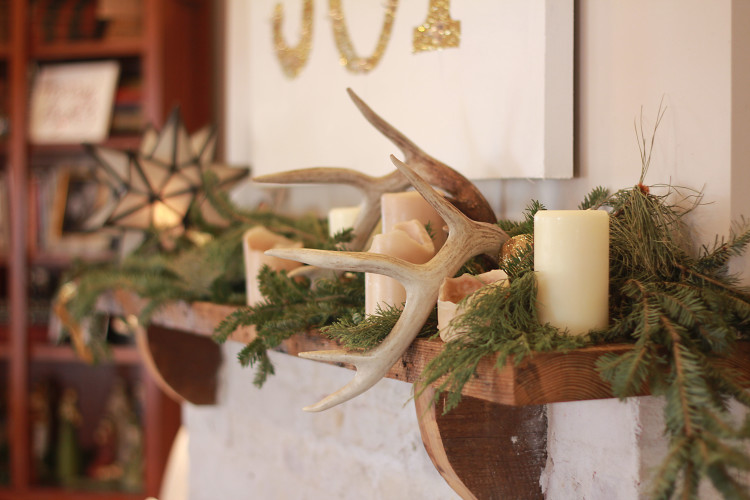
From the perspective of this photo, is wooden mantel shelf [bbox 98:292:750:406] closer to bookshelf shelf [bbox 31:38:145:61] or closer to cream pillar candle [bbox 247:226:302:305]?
cream pillar candle [bbox 247:226:302:305]

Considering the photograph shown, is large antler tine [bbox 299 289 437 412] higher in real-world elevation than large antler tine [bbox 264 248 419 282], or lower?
lower

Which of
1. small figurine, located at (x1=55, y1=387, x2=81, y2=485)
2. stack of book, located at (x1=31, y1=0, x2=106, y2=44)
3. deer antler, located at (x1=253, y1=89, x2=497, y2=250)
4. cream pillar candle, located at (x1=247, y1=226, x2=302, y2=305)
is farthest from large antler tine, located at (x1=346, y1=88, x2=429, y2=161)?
small figurine, located at (x1=55, y1=387, x2=81, y2=485)

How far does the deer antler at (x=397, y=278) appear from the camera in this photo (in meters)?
0.71

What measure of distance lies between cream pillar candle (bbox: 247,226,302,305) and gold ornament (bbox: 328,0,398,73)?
0.34 metres

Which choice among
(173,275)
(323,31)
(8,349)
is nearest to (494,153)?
(323,31)

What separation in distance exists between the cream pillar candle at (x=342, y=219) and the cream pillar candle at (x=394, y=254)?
0.77 feet

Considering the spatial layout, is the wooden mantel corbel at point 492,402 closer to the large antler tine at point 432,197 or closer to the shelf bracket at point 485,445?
the shelf bracket at point 485,445

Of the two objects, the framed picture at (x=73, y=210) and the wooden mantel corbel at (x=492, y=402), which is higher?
the framed picture at (x=73, y=210)

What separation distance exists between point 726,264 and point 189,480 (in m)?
1.26

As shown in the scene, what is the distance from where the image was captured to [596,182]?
35.7 inches

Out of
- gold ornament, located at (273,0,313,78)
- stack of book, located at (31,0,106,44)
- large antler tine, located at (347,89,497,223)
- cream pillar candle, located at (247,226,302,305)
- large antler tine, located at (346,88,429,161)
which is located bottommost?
cream pillar candle, located at (247,226,302,305)

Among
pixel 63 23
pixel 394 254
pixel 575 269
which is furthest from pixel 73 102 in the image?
pixel 575 269

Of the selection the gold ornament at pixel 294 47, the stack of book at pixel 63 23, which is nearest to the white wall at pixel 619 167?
the gold ornament at pixel 294 47

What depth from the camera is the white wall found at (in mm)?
766
